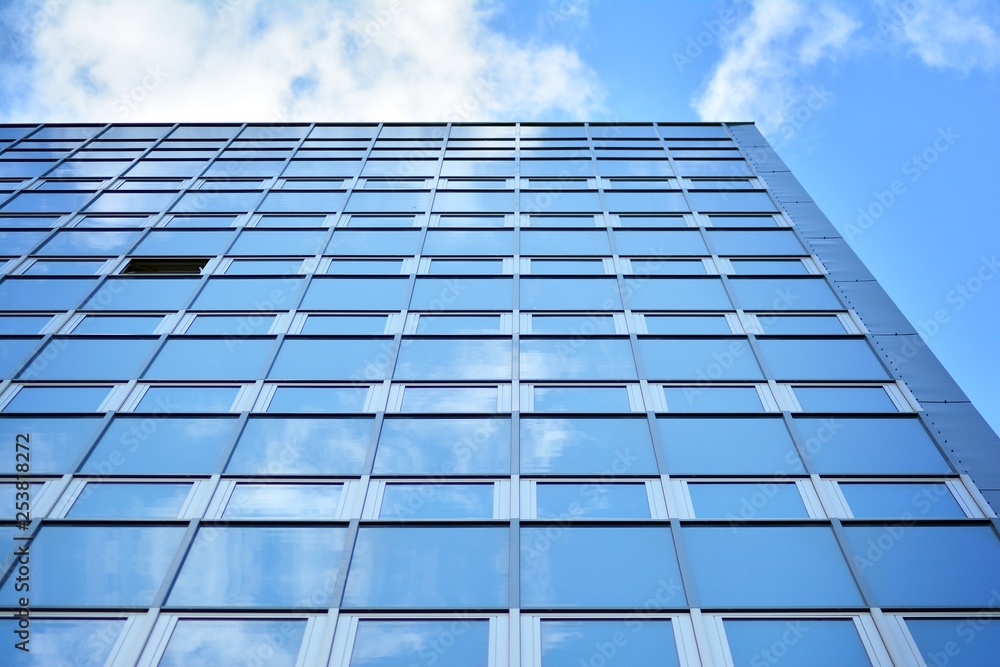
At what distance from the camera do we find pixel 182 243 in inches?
735

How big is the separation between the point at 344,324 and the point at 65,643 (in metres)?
7.69

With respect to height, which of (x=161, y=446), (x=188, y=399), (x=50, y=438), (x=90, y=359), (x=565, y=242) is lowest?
(x=161, y=446)

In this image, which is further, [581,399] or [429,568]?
[581,399]

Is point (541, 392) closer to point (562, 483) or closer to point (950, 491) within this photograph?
point (562, 483)

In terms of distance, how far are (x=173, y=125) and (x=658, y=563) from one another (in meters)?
24.7

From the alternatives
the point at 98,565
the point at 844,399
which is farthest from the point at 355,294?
the point at 844,399

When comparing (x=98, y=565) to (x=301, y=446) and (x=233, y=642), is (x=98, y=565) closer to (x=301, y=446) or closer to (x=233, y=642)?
(x=233, y=642)

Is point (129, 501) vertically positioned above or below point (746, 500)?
below

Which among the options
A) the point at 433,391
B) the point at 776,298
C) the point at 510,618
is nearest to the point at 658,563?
the point at 510,618

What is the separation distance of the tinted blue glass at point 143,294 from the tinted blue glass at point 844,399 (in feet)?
38.7

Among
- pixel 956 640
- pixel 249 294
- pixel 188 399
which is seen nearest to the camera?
pixel 956 640

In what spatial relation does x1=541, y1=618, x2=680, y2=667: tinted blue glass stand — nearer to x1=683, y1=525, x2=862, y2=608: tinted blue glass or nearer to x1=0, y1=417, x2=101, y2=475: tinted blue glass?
x1=683, y1=525, x2=862, y2=608: tinted blue glass

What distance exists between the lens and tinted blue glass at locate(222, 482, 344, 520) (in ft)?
34.4

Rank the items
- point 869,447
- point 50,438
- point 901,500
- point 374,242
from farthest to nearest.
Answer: point 374,242, point 50,438, point 869,447, point 901,500
